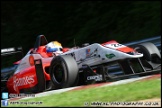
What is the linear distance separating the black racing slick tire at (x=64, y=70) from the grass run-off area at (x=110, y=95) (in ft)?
3.38

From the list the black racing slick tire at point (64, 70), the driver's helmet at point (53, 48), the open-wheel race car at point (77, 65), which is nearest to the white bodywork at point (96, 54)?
the open-wheel race car at point (77, 65)

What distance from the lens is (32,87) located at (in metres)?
9.55

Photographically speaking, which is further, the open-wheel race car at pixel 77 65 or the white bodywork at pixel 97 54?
→ the open-wheel race car at pixel 77 65

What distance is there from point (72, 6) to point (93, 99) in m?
→ 12.9

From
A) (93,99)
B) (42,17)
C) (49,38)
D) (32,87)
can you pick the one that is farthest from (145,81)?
(42,17)

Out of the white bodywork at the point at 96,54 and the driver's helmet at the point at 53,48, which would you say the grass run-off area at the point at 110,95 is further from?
the driver's helmet at the point at 53,48

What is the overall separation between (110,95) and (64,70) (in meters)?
2.12

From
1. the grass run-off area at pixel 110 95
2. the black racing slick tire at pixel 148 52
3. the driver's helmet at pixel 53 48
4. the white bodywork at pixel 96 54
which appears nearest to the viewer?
the grass run-off area at pixel 110 95

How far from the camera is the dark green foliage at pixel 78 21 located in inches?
608

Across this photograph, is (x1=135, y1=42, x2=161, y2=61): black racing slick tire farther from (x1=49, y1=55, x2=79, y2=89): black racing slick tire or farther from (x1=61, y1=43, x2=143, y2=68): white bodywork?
(x1=49, y1=55, x2=79, y2=89): black racing slick tire

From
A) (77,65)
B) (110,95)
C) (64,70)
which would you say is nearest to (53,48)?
(77,65)

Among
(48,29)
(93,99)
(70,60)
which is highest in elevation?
(48,29)

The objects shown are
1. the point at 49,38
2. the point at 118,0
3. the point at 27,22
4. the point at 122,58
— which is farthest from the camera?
the point at 27,22

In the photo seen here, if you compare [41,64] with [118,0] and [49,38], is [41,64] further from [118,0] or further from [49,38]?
[49,38]
